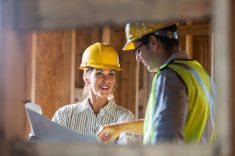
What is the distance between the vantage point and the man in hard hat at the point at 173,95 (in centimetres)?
150

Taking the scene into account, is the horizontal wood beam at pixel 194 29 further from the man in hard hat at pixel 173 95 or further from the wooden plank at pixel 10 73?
the wooden plank at pixel 10 73

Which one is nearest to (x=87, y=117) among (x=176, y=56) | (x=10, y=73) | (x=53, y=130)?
(x=53, y=130)

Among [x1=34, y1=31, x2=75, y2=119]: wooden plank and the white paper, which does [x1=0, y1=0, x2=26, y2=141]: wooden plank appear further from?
[x1=34, y1=31, x2=75, y2=119]: wooden plank

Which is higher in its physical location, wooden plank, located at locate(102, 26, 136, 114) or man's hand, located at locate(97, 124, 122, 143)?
wooden plank, located at locate(102, 26, 136, 114)

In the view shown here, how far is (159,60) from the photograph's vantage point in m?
2.06

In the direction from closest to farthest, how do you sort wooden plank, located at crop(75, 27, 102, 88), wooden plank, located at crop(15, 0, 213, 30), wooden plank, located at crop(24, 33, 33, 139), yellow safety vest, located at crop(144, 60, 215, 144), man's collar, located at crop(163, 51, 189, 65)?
1. wooden plank, located at crop(15, 0, 213, 30)
2. yellow safety vest, located at crop(144, 60, 215, 144)
3. man's collar, located at crop(163, 51, 189, 65)
4. wooden plank, located at crop(24, 33, 33, 139)
5. wooden plank, located at crop(75, 27, 102, 88)

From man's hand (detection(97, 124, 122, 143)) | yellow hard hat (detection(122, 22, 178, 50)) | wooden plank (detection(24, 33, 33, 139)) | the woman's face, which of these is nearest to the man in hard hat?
yellow hard hat (detection(122, 22, 178, 50))

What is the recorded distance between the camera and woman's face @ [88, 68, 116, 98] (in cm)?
319

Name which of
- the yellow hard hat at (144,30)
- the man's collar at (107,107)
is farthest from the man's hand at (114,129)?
the yellow hard hat at (144,30)

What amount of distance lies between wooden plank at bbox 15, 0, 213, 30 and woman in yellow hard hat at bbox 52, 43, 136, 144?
7.39 ft

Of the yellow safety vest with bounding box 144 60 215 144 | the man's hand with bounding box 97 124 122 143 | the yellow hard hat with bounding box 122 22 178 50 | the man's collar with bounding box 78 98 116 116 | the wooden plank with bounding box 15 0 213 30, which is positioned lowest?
the man's hand with bounding box 97 124 122 143

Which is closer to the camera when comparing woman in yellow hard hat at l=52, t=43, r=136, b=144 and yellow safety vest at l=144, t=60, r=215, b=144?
yellow safety vest at l=144, t=60, r=215, b=144

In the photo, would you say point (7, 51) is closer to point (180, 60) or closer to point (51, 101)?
point (180, 60)

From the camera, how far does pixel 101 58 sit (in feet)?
10.8
